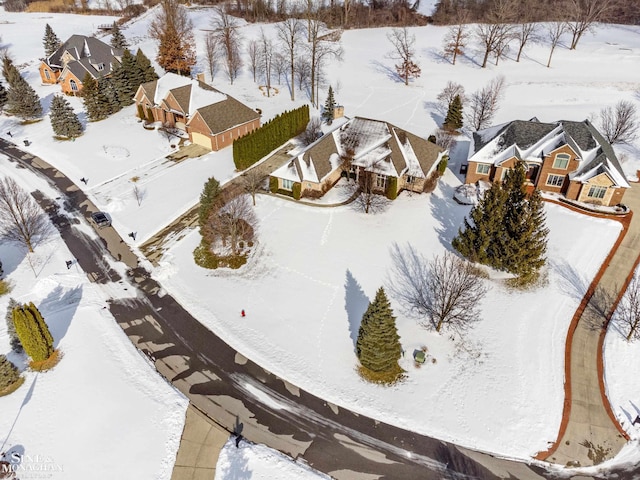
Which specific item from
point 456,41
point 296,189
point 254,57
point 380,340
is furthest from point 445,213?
point 456,41

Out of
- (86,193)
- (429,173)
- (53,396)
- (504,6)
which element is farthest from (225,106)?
(504,6)

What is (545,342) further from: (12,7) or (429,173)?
(12,7)

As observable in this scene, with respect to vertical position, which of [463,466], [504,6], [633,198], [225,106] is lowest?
[463,466]

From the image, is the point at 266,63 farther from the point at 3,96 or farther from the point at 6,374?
the point at 6,374

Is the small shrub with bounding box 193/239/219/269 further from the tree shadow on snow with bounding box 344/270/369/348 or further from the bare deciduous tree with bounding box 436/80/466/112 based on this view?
the bare deciduous tree with bounding box 436/80/466/112

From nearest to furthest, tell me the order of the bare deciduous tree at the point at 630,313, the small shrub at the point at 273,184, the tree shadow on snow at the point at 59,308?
the bare deciduous tree at the point at 630,313, the tree shadow on snow at the point at 59,308, the small shrub at the point at 273,184

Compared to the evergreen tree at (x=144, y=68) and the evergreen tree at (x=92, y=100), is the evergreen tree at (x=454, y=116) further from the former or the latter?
the evergreen tree at (x=92, y=100)

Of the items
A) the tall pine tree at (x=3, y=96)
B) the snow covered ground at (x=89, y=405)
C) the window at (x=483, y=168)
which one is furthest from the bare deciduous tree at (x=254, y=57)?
the snow covered ground at (x=89, y=405)
